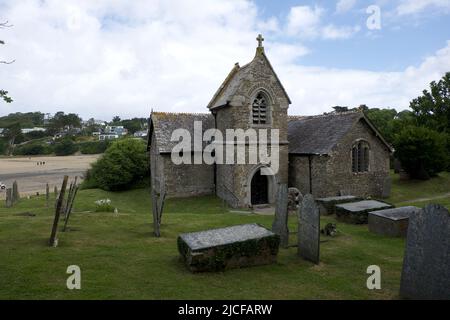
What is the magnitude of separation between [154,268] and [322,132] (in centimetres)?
1962

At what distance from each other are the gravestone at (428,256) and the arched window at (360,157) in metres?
18.5

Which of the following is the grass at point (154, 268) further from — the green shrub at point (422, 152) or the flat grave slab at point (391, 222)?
the green shrub at point (422, 152)

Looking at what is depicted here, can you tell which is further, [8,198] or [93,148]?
[93,148]

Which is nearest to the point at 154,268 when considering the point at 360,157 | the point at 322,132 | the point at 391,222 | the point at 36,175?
the point at 391,222

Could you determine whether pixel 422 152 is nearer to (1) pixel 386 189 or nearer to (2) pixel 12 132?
(1) pixel 386 189

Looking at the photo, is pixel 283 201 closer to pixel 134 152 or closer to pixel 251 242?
pixel 251 242

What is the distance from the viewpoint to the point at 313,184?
2409 cm

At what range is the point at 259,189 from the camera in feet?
82.2

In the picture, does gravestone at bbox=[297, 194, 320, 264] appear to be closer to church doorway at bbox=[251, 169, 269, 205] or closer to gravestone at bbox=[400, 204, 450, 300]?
gravestone at bbox=[400, 204, 450, 300]

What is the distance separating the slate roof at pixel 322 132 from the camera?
23875 millimetres

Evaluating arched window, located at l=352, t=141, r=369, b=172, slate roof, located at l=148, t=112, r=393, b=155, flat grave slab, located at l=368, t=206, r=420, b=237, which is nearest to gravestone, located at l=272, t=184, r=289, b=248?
flat grave slab, located at l=368, t=206, r=420, b=237

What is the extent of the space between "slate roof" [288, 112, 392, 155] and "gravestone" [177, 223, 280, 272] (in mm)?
14870

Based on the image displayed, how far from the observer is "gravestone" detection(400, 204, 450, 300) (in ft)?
21.5
